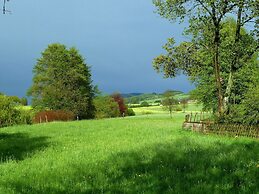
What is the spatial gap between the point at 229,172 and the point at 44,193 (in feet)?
19.0

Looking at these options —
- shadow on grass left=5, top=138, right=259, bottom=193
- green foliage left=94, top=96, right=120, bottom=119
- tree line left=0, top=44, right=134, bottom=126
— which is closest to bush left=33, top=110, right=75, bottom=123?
tree line left=0, top=44, right=134, bottom=126

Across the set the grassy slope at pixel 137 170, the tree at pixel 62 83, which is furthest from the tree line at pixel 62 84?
the grassy slope at pixel 137 170

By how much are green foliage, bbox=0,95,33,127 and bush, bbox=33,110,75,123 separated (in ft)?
14.7

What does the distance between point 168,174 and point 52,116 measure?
163 ft

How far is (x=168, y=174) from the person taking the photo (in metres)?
11.3

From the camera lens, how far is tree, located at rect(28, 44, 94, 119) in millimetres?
67000

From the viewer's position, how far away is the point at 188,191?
938cm

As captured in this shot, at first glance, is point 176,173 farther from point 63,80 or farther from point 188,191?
point 63,80

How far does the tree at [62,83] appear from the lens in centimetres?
6700

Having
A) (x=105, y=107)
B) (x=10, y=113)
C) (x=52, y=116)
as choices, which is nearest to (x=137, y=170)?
(x=10, y=113)

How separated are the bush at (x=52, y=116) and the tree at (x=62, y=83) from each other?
4091 mm

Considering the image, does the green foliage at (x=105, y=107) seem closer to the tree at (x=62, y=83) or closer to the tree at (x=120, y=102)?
A: the tree at (x=120, y=102)

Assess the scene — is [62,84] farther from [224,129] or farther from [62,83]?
[224,129]

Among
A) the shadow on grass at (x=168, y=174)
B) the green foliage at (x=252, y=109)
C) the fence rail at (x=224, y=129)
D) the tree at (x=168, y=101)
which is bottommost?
the shadow on grass at (x=168, y=174)
